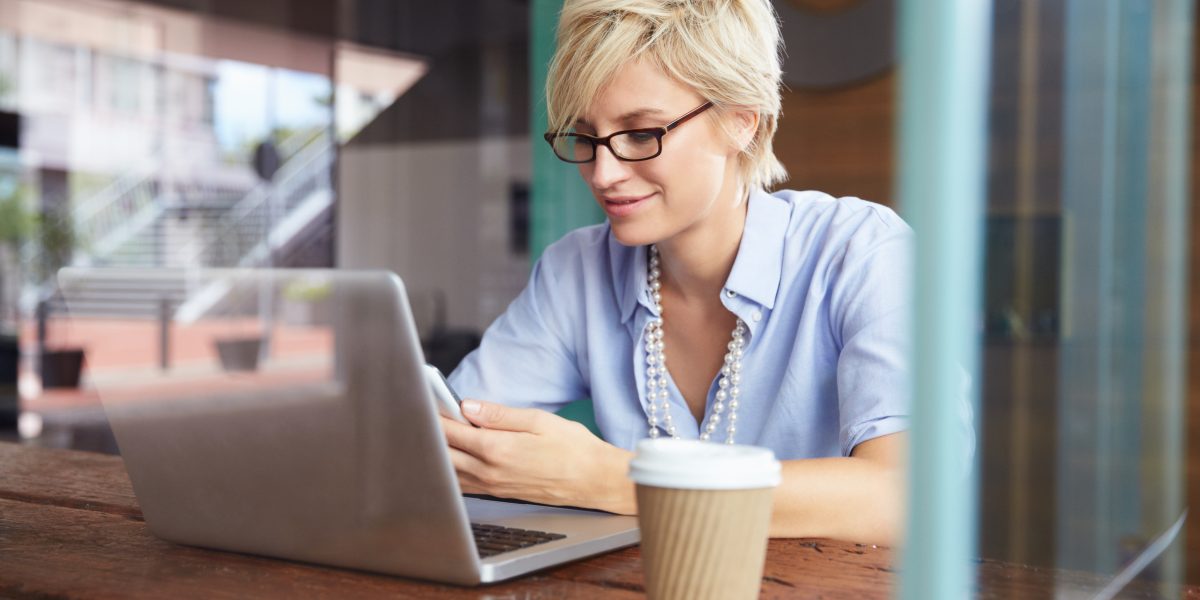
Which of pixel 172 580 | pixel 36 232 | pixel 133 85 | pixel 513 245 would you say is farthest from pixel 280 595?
pixel 36 232

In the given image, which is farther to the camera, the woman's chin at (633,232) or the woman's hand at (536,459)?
the woman's chin at (633,232)

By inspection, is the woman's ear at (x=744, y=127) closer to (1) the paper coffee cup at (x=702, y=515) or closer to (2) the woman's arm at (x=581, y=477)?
(2) the woman's arm at (x=581, y=477)

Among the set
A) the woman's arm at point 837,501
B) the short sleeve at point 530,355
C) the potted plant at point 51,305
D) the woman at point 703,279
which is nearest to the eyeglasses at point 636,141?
the woman at point 703,279

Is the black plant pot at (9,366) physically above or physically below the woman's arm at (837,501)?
below

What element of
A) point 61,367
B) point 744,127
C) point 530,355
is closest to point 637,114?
point 744,127

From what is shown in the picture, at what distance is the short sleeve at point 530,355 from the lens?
1476 mm

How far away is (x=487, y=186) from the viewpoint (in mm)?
4715

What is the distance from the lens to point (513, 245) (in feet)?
15.1

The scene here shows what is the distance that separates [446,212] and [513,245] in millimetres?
396

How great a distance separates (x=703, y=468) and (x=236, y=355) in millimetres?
491

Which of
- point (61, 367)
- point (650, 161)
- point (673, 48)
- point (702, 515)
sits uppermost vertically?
point (673, 48)

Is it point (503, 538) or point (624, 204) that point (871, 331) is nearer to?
point (624, 204)

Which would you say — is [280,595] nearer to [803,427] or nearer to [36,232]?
[803,427]

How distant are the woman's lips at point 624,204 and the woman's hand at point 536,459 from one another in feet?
1.14
